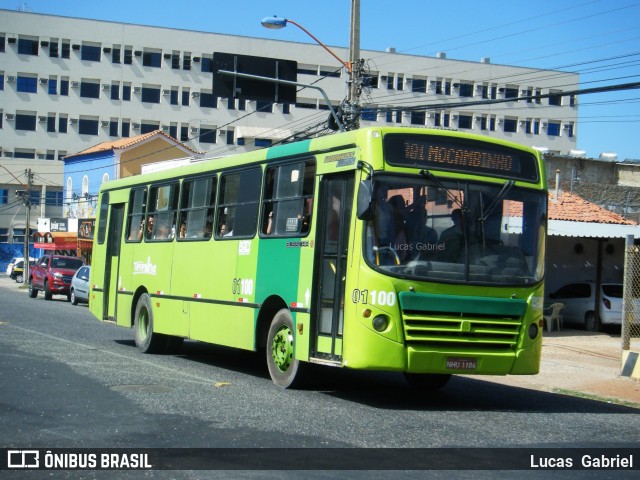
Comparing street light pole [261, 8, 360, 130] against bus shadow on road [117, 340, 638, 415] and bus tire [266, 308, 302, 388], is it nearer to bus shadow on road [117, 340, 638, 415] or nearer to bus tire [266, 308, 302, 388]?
bus shadow on road [117, 340, 638, 415]

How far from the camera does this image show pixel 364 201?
37.4 feet

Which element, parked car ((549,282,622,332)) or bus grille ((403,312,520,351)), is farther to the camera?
parked car ((549,282,622,332))

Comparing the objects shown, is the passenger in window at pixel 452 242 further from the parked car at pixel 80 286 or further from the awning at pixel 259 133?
the awning at pixel 259 133

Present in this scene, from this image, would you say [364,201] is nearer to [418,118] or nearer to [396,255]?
[396,255]

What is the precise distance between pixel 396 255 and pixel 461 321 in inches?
45.4

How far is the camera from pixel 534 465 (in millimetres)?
8469

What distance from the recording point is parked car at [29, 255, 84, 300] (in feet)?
134

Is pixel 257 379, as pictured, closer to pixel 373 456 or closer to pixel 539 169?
pixel 539 169

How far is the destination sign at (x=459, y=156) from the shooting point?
11.9 metres

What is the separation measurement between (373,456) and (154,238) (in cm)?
1085

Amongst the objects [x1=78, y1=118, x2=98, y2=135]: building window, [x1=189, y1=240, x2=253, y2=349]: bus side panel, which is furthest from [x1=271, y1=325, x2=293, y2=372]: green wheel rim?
[x1=78, y1=118, x2=98, y2=135]: building window

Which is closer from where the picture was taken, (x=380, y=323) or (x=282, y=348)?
(x=380, y=323)

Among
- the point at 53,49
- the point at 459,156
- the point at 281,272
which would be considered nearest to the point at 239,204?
the point at 281,272

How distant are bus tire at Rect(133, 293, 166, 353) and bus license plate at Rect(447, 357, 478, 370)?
310 inches
